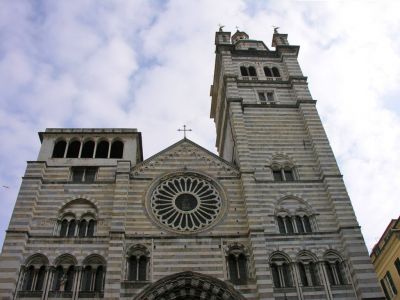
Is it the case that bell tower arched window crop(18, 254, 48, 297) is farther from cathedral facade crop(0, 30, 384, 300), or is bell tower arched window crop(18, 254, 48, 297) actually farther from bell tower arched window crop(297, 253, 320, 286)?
bell tower arched window crop(297, 253, 320, 286)

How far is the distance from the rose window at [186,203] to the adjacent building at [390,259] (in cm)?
988

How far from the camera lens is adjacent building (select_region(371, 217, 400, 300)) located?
77.0 ft

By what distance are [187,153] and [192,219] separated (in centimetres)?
425

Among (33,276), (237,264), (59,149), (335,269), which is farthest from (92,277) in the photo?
(335,269)

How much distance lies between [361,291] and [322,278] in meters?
1.61

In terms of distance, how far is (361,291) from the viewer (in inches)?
690

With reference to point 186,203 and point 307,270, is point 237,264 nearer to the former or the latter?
point 307,270

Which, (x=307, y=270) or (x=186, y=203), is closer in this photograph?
(x=307, y=270)

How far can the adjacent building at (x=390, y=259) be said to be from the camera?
23.5 m

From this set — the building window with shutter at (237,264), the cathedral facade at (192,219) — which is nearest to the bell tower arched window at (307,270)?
the cathedral facade at (192,219)

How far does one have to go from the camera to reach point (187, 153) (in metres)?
23.4

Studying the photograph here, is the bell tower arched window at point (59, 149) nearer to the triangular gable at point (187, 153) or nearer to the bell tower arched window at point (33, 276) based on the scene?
the triangular gable at point (187, 153)

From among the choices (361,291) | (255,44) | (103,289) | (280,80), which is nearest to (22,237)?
(103,289)

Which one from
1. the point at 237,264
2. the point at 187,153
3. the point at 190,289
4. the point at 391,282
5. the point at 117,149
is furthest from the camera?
the point at 391,282
